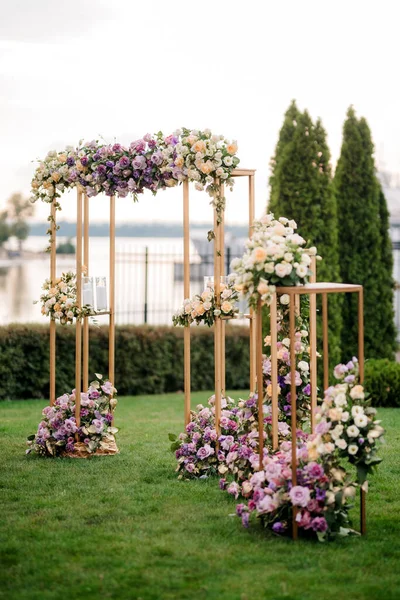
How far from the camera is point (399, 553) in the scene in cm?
440

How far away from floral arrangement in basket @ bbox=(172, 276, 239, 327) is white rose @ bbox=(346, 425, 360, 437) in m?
→ 1.77

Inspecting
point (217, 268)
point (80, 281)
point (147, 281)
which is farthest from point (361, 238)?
point (217, 268)

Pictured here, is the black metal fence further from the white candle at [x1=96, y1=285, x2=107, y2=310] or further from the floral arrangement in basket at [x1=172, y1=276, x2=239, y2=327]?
the floral arrangement in basket at [x1=172, y1=276, x2=239, y2=327]

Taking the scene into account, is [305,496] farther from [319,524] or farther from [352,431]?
[352,431]

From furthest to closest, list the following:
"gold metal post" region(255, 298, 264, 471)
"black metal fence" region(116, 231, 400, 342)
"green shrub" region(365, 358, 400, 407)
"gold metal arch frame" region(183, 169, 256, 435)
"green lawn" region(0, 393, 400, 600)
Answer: "black metal fence" region(116, 231, 400, 342) → "green shrub" region(365, 358, 400, 407) → "gold metal arch frame" region(183, 169, 256, 435) → "gold metal post" region(255, 298, 264, 471) → "green lawn" region(0, 393, 400, 600)

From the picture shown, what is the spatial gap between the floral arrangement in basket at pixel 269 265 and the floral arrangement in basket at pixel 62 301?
243 centimetres

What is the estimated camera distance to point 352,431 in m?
4.48

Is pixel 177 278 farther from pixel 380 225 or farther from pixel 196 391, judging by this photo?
pixel 380 225

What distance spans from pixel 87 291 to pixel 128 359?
4790 mm

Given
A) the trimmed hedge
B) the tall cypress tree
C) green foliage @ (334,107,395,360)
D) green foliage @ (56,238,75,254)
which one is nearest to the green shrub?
the tall cypress tree

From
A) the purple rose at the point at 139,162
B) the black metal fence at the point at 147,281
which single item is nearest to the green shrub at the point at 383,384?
the black metal fence at the point at 147,281

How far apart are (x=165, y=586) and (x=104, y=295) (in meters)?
3.45

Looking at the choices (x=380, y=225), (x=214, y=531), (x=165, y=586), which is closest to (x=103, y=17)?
(x=380, y=225)

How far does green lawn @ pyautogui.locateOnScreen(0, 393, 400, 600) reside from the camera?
390cm
